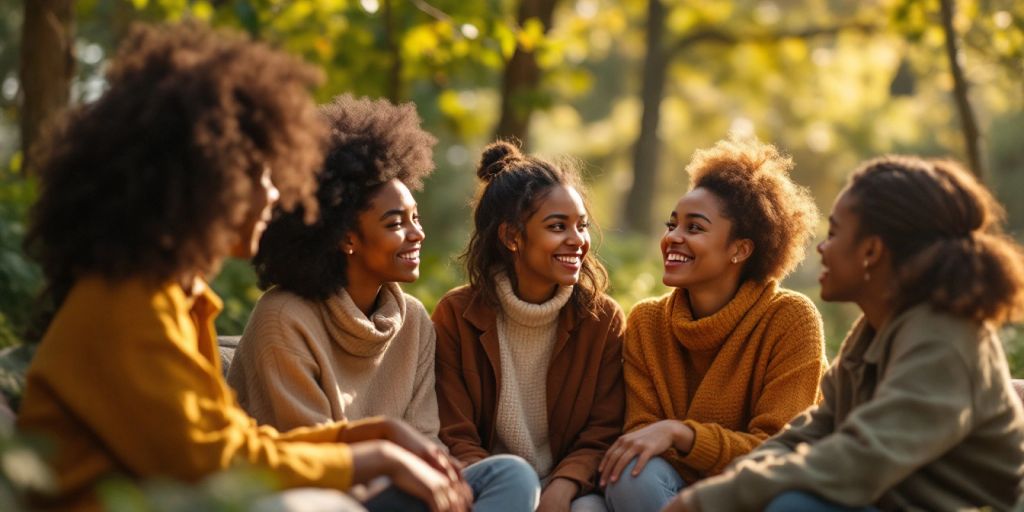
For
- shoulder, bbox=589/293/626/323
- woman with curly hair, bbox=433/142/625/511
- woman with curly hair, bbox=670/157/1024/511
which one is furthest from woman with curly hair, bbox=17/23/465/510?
shoulder, bbox=589/293/626/323

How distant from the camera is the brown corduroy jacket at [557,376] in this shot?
441cm

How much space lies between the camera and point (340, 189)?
415cm

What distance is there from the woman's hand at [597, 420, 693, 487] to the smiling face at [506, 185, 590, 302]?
65cm

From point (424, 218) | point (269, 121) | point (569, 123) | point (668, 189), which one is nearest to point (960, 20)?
point (269, 121)

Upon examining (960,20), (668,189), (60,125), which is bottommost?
(668,189)

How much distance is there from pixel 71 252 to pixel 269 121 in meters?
0.57

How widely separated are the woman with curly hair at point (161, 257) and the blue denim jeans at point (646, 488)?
882mm

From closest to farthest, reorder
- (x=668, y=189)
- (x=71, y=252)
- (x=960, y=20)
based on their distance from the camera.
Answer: (x=71, y=252) → (x=960, y=20) → (x=668, y=189)

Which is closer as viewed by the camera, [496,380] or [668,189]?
[496,380]

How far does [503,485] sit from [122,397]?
1.42 metres

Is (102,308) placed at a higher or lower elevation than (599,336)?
higher

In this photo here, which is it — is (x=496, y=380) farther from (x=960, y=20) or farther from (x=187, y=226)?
(x=960, y=20)

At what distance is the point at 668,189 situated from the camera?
1104 inches

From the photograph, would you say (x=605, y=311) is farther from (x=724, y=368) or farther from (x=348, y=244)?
(x=348, y=244)
